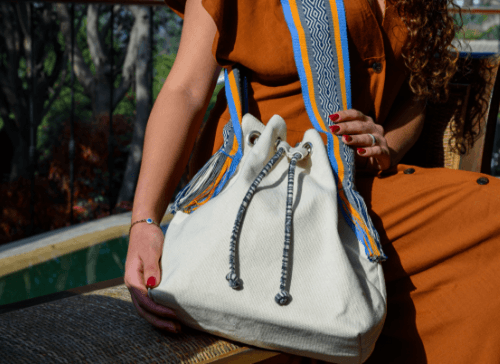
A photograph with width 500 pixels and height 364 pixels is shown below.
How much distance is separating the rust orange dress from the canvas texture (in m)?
0.18

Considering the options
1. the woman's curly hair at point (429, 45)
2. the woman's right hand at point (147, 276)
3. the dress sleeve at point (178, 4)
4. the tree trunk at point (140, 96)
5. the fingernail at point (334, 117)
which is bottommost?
the tree trunk at point (140, 96)

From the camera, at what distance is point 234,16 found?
1.22 metres

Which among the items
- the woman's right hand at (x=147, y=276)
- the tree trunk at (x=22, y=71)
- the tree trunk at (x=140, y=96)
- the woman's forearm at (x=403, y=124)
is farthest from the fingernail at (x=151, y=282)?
the tree trunk at (x=22, y=71)

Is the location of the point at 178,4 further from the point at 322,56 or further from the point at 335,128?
the point at 335,128

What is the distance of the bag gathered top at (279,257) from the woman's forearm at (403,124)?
0.37m

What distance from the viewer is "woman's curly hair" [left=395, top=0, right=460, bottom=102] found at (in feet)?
4.34

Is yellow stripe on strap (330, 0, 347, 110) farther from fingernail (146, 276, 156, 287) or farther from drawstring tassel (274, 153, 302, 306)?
fingernail (146, 276, 156, 287)

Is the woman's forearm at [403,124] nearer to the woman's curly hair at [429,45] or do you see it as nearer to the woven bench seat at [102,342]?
the woman's curly hair at [429,45]

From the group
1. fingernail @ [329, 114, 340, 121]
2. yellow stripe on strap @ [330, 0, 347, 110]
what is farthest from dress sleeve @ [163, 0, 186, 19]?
fingernail @ [329, 114, 340, 121]

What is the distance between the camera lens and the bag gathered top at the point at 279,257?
0.89 meters

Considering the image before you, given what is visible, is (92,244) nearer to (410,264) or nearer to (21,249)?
(21,249)

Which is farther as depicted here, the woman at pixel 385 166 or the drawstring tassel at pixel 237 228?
the woman at pixel 385 166

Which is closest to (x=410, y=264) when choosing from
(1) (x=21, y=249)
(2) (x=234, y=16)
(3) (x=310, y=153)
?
(3) (x=310, y=153)

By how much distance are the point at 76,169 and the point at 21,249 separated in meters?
3.85
